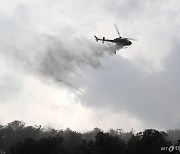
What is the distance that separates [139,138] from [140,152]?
471 cm

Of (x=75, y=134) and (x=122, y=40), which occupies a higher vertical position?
(x=122, y=40)

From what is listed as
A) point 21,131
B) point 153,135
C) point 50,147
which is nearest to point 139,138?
point 153,135

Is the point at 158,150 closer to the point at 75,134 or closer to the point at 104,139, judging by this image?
the point at 104,139

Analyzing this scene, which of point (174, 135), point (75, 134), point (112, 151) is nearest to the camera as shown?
point (112, 151)

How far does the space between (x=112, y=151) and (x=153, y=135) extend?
25.7 feet

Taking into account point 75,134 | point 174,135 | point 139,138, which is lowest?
point 139,138

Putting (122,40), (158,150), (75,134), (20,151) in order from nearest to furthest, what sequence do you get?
(158,150), (20,151), (122,40), (75,134)

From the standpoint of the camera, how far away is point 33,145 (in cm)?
6203

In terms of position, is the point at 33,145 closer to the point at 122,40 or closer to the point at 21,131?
the point at 122,40

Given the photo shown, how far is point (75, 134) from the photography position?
134 meters

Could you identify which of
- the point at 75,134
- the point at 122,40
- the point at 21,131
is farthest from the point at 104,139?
the point at 21,131

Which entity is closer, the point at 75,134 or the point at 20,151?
the point at 20,151

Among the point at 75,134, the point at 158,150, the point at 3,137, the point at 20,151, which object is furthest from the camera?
the point at 3,137

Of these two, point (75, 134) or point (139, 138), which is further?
point (75, 134)
